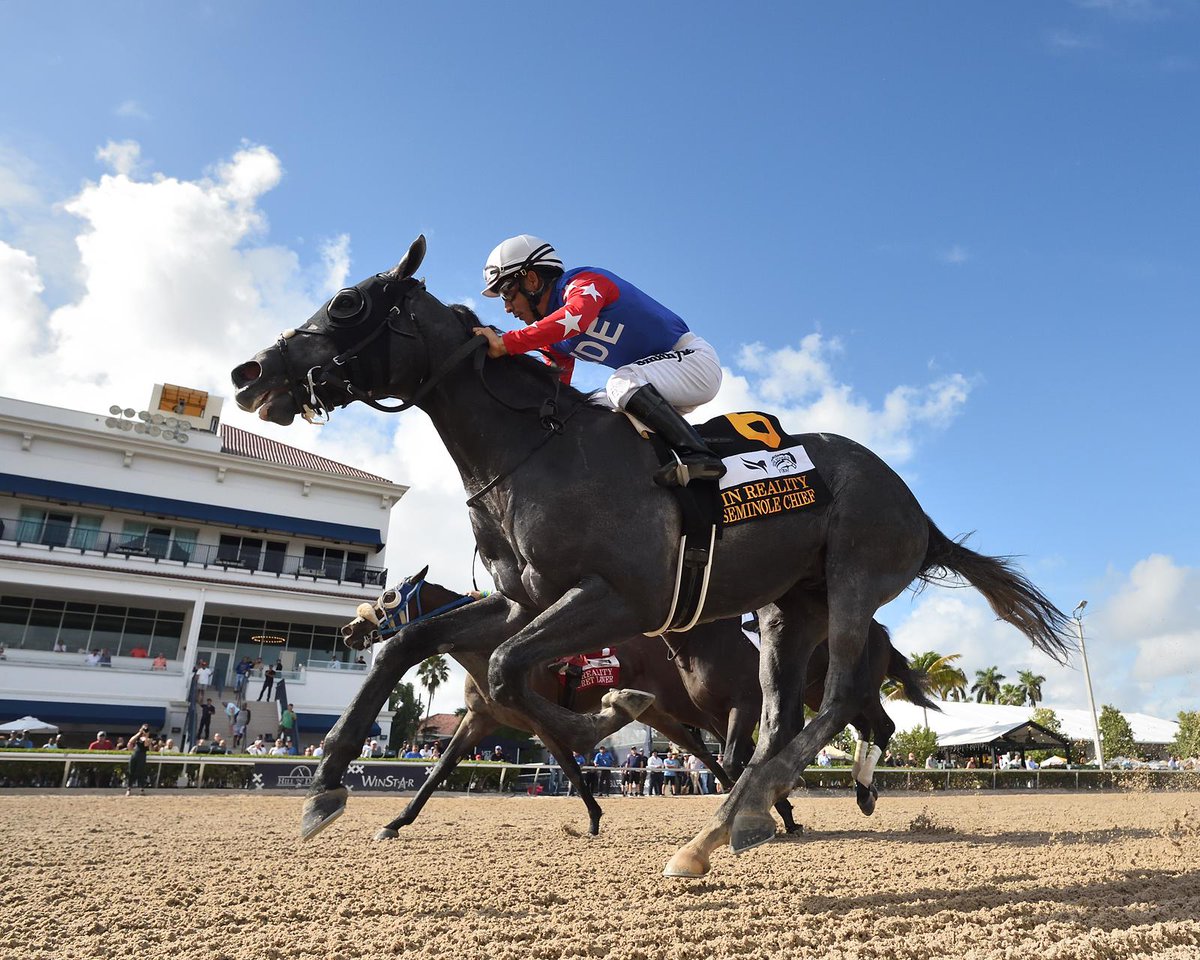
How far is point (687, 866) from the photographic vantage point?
342 centimetres

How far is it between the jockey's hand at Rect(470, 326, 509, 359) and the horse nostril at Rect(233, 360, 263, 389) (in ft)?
3.45

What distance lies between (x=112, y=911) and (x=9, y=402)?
36705 millimetres

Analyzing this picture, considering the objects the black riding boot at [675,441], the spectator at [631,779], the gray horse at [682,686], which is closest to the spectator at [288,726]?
the spectator at [631,779]

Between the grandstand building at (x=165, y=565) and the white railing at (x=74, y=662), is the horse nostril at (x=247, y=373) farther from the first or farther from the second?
the white railing at (x=74, y=662)

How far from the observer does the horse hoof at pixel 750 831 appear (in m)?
3.41

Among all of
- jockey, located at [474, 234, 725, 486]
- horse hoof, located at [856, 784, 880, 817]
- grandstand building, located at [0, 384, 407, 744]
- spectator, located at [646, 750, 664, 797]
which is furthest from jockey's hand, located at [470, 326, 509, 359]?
grandstand building, located at [0, 384, 407, 744]

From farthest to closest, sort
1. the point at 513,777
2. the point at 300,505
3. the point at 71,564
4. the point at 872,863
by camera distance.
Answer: the point at 300,505 < the point at 71,564 < the point at 513,777 < the point at 872,863

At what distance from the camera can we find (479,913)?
11.7 feet

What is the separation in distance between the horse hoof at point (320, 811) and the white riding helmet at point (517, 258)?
8.93ft

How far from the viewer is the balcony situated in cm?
3219

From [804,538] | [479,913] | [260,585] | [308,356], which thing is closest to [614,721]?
[479,913]

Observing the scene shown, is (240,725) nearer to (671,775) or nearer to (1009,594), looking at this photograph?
(671,775)

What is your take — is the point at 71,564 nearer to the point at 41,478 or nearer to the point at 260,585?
the point at 41,478

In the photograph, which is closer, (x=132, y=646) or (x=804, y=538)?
(x=804, y=538)
